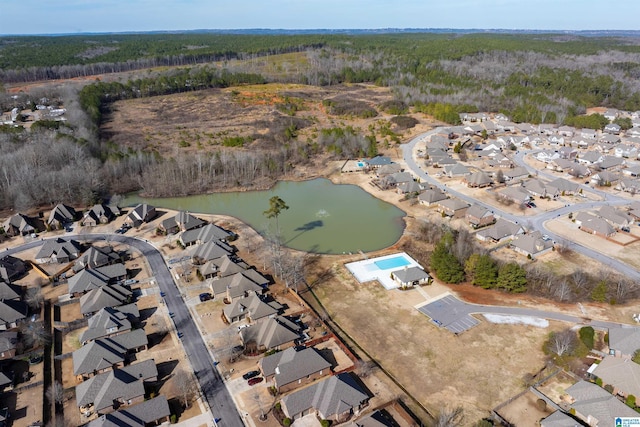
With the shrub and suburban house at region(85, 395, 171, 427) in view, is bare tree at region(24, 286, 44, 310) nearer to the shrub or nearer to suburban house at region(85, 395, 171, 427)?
suburban house at region(85, 395, 171, 427)

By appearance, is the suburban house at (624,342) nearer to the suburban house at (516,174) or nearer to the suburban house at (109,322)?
the suburban house at (109,322)

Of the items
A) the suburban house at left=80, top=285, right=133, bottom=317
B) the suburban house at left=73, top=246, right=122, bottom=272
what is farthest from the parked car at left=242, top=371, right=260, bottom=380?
the suburban house at left=73, top=246, right=122, bottom=272

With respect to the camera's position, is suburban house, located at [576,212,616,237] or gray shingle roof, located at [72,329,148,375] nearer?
gray shingle roof, located at [72,329,148,375]

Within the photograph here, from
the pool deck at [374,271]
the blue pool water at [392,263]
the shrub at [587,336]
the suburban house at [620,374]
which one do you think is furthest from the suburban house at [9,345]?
the shrub at [587,336]

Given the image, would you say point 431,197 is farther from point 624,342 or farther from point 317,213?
point 624,342

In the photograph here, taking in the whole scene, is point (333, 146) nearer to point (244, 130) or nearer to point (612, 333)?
point (244, 130)

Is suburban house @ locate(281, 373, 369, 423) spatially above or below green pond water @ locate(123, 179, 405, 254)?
below

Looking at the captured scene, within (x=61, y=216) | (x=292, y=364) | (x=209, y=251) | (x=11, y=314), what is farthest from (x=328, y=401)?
(x=61, y=216)
